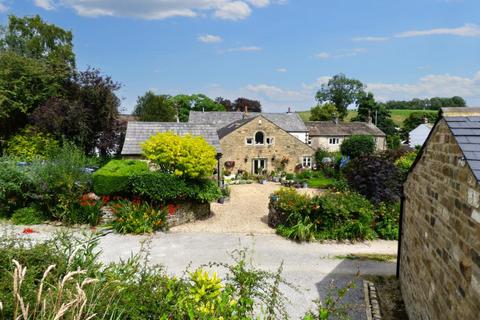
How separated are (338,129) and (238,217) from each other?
1171 inches

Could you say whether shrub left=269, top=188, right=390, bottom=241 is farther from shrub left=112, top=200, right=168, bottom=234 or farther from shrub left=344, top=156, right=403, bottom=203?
shrub left=112, top=200, right=168, bottom=234

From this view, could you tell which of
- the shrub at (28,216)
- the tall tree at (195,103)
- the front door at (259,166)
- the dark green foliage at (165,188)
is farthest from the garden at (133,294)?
the tall tree at (195,103)

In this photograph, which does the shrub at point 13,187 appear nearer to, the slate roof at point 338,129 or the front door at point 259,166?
the front door at point 259,166

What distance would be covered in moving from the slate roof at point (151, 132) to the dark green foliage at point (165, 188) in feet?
20.8

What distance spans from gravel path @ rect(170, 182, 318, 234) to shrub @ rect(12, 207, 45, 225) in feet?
17.4

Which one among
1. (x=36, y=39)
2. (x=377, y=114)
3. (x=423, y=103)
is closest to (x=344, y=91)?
(x=377, y=114)

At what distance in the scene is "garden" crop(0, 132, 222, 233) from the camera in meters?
12.9

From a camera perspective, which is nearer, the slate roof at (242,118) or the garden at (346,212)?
the garden at (346,212)

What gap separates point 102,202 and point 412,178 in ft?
36.6

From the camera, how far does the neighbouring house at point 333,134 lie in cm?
4062

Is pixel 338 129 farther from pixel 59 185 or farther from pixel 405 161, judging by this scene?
pixel 59 185

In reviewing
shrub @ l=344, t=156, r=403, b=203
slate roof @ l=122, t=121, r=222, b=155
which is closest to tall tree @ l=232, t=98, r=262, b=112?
slate roof @ l=122, t=121, r=222, b=155

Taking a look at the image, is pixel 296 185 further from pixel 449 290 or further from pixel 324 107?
pixel 324 107

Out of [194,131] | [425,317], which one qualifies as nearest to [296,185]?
[194,131]
